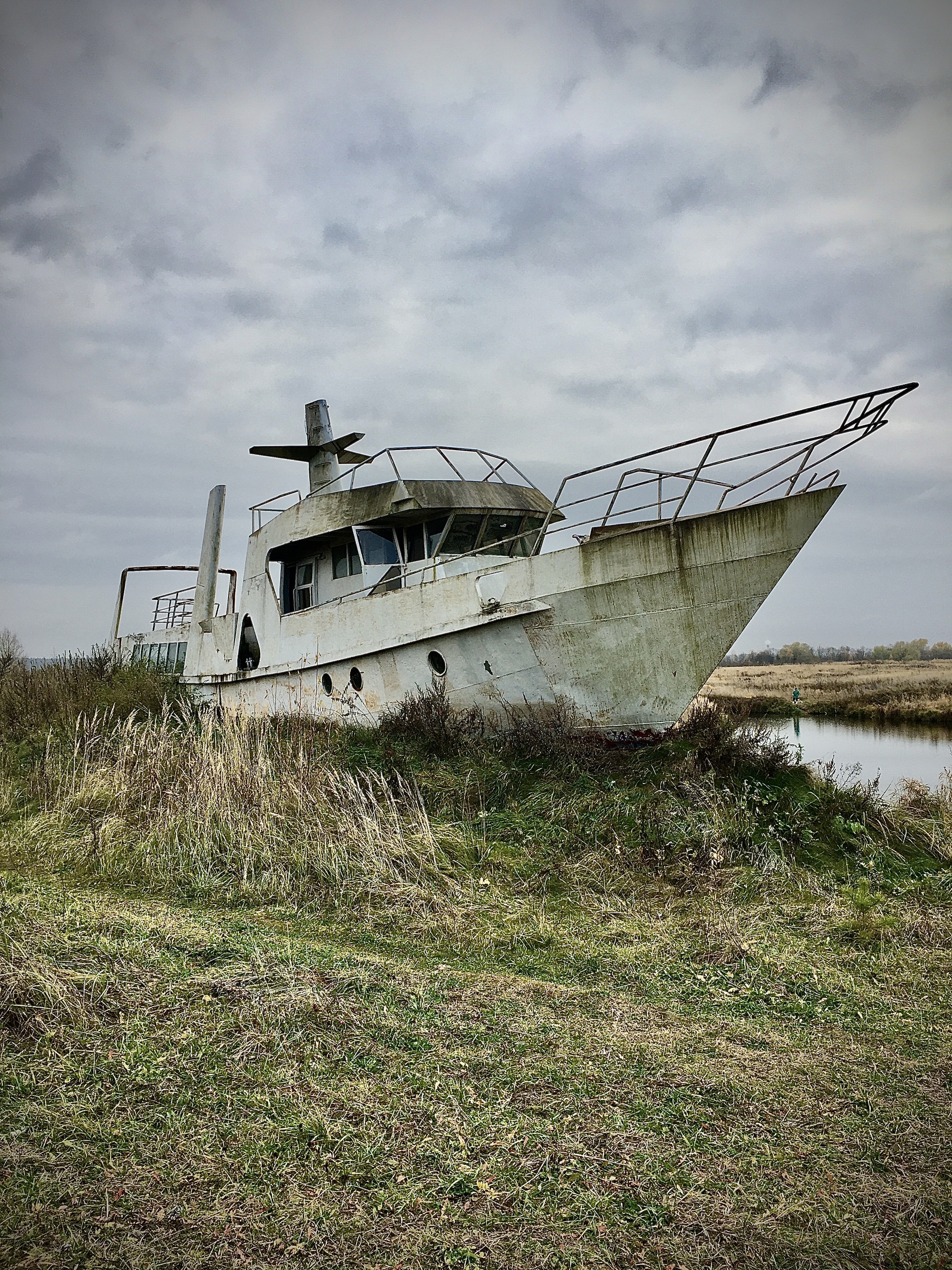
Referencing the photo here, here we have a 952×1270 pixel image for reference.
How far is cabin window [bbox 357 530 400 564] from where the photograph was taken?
12.6 meters

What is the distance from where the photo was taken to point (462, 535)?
12.6 metres

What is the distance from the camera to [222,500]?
17062mm

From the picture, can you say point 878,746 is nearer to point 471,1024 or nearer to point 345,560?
point 345,560

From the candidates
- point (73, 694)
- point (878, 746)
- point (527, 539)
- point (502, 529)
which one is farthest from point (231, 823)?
point (878, 746)

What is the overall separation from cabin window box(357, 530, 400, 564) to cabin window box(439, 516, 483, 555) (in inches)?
32.9

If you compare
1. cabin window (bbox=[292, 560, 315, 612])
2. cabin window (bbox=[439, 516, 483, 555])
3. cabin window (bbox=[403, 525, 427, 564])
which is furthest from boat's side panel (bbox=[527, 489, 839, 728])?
cabin window (bbox=[292, 560, 315, 612])

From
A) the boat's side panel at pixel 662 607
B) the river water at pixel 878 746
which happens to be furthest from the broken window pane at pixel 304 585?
the river water at pixel 878 746

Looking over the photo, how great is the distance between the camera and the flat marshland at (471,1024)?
8.86 feet

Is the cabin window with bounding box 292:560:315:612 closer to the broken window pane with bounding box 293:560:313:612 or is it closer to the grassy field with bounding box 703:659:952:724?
the broken window pane with bounding box 293:560:313:612

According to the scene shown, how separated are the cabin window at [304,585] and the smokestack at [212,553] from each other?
10.3 ft

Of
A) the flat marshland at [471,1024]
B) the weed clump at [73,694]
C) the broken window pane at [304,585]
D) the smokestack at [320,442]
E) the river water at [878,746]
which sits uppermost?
the smokestack at [320,442]

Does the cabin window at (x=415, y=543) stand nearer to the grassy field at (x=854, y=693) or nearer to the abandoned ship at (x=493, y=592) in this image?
the abandoned ship at (x=493, y=592)

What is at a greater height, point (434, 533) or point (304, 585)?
point (434, 533)

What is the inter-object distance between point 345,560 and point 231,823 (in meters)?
6.90
